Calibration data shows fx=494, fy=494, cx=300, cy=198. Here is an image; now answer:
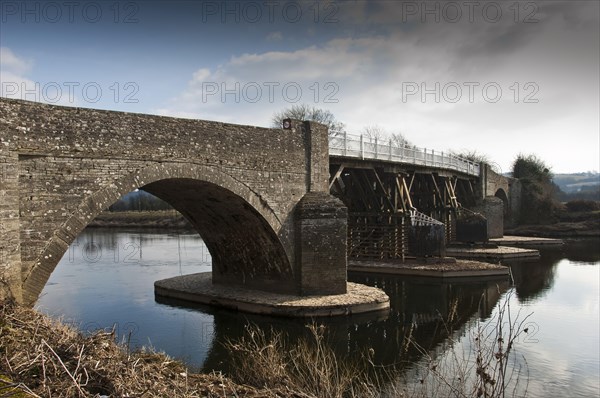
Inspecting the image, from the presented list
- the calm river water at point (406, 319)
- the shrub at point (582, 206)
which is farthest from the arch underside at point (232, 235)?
the shrub at point (582, 206)

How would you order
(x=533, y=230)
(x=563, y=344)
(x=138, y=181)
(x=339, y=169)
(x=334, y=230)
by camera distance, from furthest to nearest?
(x=533, y=230)
(x=339, y=169)
(x=334, y=230)
(x=563, y=344)
(x=138, y=181)

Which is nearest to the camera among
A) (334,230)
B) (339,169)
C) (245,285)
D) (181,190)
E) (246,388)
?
(246,388)

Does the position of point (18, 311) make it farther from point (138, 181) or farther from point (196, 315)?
point (196, 315)

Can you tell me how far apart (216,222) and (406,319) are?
7.36 metres

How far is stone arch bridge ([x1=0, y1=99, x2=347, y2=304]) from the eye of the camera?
10273 millimetres

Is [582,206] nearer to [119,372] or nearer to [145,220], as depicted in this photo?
[145,220]

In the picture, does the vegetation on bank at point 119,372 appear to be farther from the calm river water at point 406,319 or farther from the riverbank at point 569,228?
the riverbank at point 569,228

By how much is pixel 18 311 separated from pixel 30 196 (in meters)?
3.17

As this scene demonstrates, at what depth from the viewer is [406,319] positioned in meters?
15.9

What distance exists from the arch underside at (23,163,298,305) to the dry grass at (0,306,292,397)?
3.53 meters

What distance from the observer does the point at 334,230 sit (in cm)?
1666

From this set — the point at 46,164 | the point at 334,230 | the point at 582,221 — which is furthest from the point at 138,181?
the point at 582,221

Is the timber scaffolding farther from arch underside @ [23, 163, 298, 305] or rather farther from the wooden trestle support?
arch underside @ [23, 163, 298, 305]

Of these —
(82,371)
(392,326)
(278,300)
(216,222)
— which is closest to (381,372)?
(392,326)
